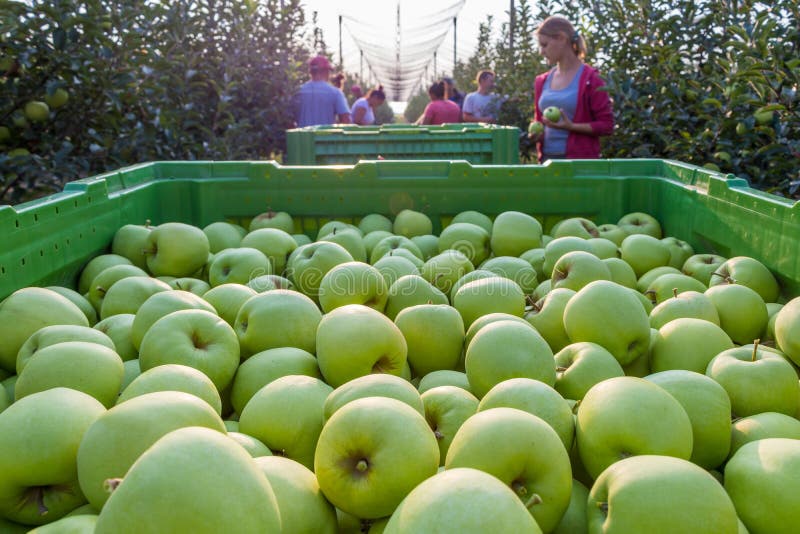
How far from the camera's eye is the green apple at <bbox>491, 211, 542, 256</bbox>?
346 centimetres

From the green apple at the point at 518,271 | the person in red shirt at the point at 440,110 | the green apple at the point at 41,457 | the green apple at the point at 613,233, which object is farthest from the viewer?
the person in red shirt at the point at 440,110

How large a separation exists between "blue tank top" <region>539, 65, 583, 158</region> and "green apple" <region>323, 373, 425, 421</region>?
4585mm

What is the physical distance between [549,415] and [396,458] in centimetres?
43

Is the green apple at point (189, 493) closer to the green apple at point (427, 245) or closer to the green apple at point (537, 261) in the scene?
the green apple at point (537, 261)

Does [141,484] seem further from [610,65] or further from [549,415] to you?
[610,65]

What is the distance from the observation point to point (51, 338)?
2061 mm

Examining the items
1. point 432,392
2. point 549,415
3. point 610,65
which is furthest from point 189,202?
point 610,65

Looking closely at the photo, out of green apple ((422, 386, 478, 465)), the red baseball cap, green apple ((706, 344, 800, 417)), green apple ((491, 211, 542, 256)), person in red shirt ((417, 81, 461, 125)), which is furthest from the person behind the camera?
person in red shirt ((417, 81, 461, 125))

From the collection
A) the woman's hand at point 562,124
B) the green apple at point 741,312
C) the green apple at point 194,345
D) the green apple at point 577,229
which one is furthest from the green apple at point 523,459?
the woman's hand at point 562,124

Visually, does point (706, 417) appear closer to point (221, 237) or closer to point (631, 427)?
point (631, 427)

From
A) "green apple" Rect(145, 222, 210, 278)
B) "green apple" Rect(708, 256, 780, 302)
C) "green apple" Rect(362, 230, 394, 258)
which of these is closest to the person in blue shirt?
"green apple" Rect(362, 230, 394, 258)

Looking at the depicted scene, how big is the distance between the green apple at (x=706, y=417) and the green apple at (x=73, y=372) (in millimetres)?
1438

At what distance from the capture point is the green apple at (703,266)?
9.98ft

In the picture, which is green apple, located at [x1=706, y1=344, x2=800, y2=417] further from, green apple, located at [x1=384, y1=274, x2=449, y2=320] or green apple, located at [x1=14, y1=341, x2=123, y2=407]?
green apple, located at [x1=14, y1=341, x2=123, y2=407]
